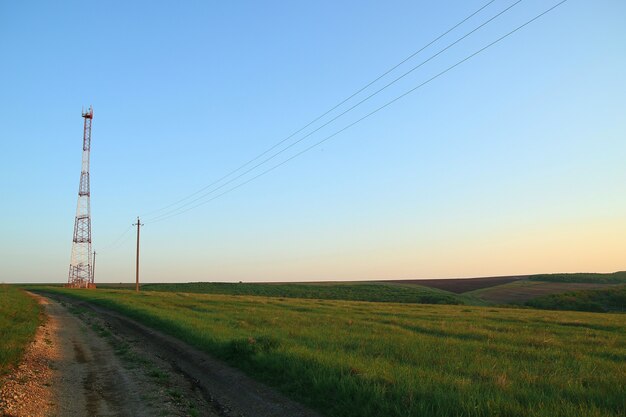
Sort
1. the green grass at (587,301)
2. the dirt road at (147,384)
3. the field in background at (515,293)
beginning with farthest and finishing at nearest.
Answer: the field in background at (515,293)
the green grass at (587,301)
the dirt road at (147,384)

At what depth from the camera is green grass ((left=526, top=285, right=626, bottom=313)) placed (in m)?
55.5

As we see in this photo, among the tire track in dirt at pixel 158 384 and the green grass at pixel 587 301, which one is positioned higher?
the tire track in dirt at pixel 158 384

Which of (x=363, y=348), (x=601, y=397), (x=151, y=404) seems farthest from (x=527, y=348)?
(x=151, y=404)

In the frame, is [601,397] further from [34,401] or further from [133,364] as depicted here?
[133,364]

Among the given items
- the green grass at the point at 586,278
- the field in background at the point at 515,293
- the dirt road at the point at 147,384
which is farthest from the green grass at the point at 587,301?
the dirt road at the point at 147,384

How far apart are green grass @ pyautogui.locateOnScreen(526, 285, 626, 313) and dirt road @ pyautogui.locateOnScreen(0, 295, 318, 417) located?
55.9 m

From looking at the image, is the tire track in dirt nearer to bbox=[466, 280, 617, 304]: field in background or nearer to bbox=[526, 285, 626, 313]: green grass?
bbox=[526, 285, 626, 313]: green grass

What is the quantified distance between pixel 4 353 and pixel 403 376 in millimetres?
11607

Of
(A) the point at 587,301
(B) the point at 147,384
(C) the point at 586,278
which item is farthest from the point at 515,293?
(B) the point at 147,384

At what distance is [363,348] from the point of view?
14555 mm

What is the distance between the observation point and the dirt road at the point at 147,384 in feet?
29.2

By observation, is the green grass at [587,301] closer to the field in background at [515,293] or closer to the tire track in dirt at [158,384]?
the field in background at [515,293]

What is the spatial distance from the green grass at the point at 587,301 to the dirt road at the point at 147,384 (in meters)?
55.9

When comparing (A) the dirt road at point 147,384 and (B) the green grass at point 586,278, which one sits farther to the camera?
(B) the green grass at point 586,278
